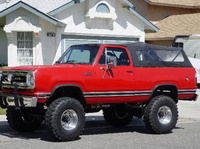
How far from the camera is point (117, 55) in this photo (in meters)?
11.3

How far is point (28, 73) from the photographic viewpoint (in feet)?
31.9

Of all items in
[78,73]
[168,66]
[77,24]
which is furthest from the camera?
[77,24]

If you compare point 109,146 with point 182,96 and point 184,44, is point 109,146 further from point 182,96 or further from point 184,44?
point 184,44

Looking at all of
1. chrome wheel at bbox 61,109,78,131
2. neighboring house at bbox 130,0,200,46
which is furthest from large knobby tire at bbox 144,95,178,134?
neighboring house at bbox 130,0,200,46

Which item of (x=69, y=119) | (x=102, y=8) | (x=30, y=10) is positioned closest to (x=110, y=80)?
(x=69, y=119)

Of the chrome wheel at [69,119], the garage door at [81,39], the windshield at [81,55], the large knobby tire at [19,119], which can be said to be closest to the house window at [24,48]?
the garage door at [81,39]

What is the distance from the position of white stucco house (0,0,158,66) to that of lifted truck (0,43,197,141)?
1128 cm

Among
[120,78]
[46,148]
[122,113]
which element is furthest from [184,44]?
[46,148]

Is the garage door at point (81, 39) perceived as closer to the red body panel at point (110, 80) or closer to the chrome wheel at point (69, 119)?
the red body panel at point (110, 80)

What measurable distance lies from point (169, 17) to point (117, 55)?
25843mm

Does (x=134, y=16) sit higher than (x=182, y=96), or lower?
higher

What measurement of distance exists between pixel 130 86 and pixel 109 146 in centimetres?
192

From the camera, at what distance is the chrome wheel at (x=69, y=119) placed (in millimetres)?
9906

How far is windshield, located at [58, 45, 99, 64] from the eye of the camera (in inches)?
429
